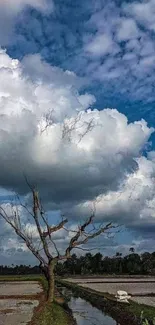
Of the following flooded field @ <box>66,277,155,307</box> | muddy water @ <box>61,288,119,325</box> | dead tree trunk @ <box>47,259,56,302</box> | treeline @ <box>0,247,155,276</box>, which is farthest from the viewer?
treeline @ <box>0,247,155,276</box>

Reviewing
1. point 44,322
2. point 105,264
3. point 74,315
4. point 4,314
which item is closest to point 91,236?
point 74,315

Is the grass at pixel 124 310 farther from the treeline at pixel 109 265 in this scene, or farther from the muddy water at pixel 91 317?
the treeline at pixel 109 265

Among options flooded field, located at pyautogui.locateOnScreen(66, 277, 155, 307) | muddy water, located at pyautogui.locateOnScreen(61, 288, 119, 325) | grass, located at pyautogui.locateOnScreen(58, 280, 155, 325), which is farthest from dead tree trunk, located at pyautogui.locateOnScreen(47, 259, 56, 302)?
flooded field, located at pyautogui.locateOnScreen(66, 277, 155, 307)

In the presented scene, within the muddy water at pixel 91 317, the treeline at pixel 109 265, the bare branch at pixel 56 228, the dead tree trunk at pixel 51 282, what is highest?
the treeline at pixel 109 265

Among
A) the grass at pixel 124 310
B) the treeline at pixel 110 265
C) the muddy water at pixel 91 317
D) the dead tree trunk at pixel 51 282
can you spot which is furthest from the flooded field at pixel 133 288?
the treeline at pixel 110 265

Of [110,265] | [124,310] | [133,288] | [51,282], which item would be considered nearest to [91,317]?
[124,310]

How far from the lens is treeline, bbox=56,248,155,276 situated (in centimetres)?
14588

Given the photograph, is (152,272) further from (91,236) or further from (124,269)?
(91,236)

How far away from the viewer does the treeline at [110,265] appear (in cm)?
14588

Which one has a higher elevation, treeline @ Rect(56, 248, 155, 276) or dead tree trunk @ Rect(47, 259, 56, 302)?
treeline @ Rect(56, 248, 155, 276)

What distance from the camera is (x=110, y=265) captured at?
511ft

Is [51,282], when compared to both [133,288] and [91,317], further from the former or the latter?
[133,288]

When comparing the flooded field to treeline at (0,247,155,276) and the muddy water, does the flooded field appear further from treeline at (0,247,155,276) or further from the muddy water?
treeline at (0,247,155,276)

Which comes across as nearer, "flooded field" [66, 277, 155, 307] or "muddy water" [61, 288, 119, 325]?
"muddy water" [61, 288, 119, 325]
